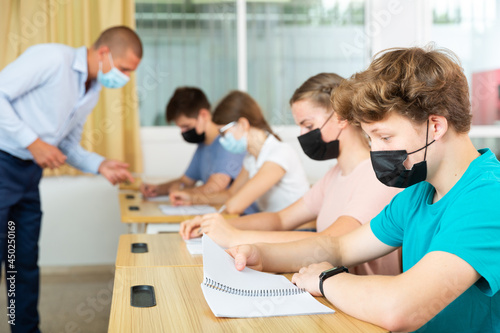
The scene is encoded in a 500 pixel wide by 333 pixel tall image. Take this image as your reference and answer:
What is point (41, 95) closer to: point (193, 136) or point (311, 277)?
point (193, 136)

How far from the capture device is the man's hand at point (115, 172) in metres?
2.88

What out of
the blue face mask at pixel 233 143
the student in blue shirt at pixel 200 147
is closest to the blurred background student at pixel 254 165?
the blue face mask at pixel 233 143

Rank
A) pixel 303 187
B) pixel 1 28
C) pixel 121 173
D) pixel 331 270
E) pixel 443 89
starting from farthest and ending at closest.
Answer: pixel 1 28
pixel 121 173
pixel 303 187
pixel 331 270
pixel 443 89

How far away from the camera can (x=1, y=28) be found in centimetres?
356

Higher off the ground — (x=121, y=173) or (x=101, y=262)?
(x=121, y=173)

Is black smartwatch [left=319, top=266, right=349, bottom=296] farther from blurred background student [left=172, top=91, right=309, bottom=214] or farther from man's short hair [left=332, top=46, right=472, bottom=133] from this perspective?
blurred background student [left=172, top=91, right=309, bottom=214]

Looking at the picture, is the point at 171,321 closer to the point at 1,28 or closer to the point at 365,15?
the point at 1,28

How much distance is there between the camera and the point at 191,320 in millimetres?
1045

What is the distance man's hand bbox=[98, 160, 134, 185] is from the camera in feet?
9.45

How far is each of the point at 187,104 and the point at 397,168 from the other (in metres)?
2.37

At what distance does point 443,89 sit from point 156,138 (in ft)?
10.7

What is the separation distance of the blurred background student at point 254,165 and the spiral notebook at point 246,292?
114 cm

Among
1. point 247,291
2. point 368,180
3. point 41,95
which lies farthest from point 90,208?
point 247,291

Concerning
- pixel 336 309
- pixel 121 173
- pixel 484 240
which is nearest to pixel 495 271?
pixel 484 240
